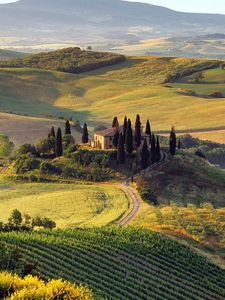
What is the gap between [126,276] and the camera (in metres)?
42.8

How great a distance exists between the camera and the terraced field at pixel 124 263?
131 feet

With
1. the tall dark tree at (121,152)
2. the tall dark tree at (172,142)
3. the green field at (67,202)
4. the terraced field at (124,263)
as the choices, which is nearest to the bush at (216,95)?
the tall dark tree at (172,142)

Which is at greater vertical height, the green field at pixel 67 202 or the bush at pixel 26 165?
the bush at pixel 26 165

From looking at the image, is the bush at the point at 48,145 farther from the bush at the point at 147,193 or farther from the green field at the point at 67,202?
the bush at the point at 147,193

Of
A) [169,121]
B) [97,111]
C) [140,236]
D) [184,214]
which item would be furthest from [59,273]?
[97,111]

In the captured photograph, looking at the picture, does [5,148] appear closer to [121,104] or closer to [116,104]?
[121,104]

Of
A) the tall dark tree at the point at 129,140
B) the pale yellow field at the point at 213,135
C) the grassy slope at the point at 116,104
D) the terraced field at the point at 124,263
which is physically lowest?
the pale yellow field at the point at 213,135

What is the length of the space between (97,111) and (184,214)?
Result: 11639cm

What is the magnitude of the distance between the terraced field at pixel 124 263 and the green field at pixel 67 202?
1005 cm

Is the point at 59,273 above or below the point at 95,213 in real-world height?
above

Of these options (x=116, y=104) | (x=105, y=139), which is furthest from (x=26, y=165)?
(x=116, y=104)

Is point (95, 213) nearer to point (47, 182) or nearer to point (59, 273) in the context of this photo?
point (47, 182)

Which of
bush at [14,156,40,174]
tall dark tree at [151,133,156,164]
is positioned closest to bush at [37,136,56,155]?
bush at [14,156,40,174]

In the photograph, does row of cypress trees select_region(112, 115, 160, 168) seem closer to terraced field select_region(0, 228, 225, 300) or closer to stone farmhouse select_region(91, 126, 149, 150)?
stone farmhouse select_region(91, 126, 149, 150)
